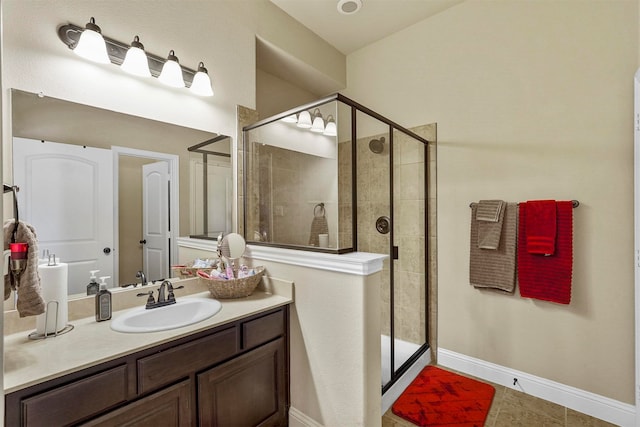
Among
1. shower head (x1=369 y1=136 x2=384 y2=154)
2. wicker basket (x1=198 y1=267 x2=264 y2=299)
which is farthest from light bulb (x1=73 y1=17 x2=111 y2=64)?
shower head (x1=369 y1=136 x2=384 y2=154)

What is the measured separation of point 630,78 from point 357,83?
201 cm

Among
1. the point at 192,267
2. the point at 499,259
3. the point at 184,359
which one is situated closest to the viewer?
the point at 184,359

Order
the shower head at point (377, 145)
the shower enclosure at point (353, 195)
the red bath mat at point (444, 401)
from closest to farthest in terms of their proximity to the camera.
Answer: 1. the shower enclosure at point (353, 195)
2. the red bath mat at point (444, 401)
3. the shower head at point (377, 145)

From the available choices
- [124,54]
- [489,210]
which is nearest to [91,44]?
[124,54]

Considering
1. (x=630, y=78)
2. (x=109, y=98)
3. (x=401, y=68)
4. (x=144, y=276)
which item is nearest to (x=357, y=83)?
(x=401, y=68)

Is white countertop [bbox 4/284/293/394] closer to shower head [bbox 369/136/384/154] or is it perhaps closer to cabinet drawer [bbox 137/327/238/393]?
cabinet drawer [bbox 137/327/238/393]

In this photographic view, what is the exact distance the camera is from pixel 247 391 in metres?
1.60

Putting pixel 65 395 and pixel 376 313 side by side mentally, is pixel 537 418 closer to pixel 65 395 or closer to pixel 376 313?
pixel 376 313

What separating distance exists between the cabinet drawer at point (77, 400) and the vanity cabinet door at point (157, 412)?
1.8 inches

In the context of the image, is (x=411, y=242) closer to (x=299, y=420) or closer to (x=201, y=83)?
(x=299, y=420)

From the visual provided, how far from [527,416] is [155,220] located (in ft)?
8.41

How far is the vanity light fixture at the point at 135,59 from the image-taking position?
1652 millimetres

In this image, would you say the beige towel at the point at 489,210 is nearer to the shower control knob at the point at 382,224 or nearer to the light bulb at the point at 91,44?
the shower control knob at the point at 382,224

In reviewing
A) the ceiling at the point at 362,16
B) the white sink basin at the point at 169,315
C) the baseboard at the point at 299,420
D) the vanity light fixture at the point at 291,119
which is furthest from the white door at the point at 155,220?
the ceiling at the point at 362,16
